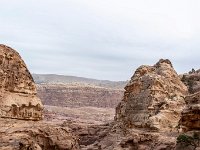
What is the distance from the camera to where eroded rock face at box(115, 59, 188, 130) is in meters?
41.3

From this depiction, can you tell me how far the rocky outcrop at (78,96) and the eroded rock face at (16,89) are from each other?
11460 cm

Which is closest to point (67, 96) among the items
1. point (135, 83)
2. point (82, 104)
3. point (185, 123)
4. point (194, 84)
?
point (82, 104)

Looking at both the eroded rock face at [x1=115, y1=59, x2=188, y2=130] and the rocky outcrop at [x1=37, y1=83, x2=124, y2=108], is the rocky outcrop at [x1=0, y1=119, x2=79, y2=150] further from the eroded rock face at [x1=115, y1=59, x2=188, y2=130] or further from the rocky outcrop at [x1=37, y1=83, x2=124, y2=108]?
the rocky outcrop at [x1=37, y1=83, x2=124, y2=108]

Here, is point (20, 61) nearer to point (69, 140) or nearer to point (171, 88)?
point (69, 140)

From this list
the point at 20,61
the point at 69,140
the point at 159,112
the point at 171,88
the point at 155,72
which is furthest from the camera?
the point at 155,72

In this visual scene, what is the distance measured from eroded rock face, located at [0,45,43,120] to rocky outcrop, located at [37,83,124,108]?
115m

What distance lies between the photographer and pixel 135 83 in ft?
149

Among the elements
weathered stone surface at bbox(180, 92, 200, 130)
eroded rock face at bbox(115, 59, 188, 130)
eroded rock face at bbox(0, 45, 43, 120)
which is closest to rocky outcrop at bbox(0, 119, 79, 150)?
eroded rock face at bbox(0, 45, 43, 120)

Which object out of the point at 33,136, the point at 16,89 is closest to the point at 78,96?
the point at 16,89

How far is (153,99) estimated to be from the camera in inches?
1692

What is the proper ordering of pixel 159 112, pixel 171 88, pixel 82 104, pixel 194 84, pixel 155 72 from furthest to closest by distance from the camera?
pixel 82 104, pixel 194 84, pixel 155 72, pixel 171 88, pixel 159 112

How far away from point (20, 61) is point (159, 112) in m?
16.9

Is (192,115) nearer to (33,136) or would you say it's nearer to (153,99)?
(33,136)

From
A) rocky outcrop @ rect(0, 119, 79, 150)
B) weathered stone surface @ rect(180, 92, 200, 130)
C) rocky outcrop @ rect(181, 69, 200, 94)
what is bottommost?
rocky outcrop @ rect(0, 119, 79, 150)
